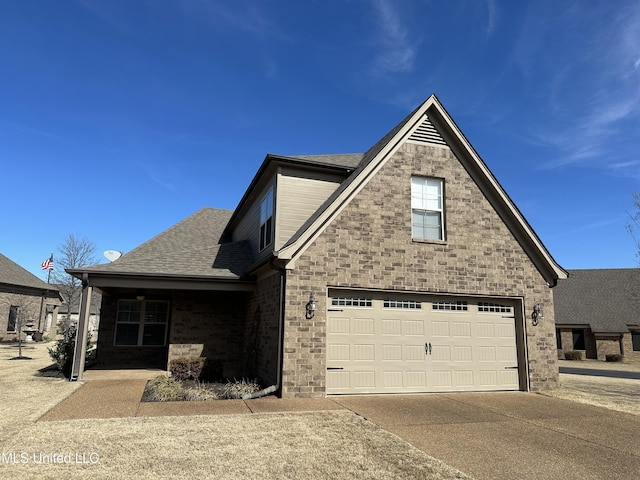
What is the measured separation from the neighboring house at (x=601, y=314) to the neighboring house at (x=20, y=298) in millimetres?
41837

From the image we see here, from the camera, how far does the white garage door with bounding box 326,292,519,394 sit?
1079cm

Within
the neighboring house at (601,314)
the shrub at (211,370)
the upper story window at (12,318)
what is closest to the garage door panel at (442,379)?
the shrub at (211,370)

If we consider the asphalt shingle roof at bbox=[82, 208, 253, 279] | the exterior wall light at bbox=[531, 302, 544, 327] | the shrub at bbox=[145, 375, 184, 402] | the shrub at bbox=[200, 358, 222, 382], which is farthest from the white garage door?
the shrub at bbox=[200, 358, 222, 382]

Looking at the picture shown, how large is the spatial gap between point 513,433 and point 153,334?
13.3 meters

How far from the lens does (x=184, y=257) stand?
46.4 ft

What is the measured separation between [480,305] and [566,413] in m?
3.70

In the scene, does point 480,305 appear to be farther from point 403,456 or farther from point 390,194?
point 403,456

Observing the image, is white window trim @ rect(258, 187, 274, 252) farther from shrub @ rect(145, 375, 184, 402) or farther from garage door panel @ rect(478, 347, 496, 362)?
garage door panel @ rect(478, 347, 496, 362)

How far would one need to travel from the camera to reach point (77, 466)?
5.21 metres

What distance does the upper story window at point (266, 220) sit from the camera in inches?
526

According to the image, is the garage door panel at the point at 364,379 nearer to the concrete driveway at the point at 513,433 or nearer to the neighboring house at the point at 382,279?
the neighboring house at the point at 382,279

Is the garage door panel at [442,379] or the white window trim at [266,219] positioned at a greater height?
the white window trim at [266,219]

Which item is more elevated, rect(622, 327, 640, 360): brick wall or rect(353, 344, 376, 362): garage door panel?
rect(353, 344, 376, 362): garage door panel

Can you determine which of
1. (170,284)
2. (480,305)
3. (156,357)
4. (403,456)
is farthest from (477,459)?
(156,357)
